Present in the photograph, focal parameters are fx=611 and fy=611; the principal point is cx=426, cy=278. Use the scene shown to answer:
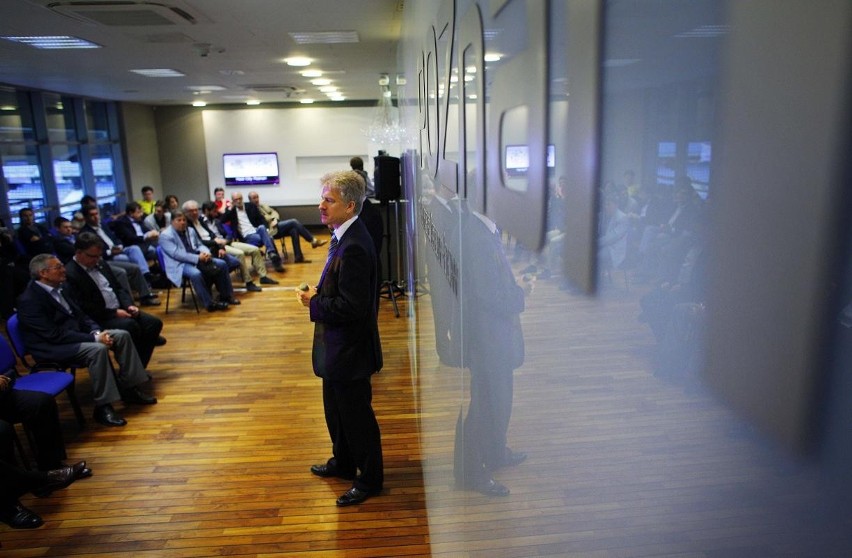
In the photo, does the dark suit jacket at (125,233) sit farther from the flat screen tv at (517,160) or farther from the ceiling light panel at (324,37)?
the flat screen tv at (517,160)

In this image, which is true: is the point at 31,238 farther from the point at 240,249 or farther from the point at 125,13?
the point at 125,13

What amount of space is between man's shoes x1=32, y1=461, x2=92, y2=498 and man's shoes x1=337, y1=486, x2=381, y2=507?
1.68 metres

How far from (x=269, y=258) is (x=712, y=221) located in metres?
11.0

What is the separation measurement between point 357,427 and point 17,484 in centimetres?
187

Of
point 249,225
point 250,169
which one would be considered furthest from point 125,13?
point 250,169

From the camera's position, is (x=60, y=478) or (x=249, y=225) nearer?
(x=60, y=478)

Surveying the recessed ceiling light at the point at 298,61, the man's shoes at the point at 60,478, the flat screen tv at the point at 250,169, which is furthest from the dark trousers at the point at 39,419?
the flat screen tv at the point at 250,169

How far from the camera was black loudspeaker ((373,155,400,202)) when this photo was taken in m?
6.47

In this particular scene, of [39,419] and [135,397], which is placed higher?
[39,419]

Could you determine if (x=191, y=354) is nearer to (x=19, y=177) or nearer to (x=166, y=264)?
(x=166, y=264)

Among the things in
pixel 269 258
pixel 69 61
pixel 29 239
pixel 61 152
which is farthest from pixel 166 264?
pixel 61 152

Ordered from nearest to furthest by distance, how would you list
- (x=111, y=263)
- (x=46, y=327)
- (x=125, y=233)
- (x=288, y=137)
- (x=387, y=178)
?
(x=46, y=327), (x=387, y=178), (x=111, y=263), (x=125, y=233), (x=288, y=137)

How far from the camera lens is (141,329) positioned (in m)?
5.38

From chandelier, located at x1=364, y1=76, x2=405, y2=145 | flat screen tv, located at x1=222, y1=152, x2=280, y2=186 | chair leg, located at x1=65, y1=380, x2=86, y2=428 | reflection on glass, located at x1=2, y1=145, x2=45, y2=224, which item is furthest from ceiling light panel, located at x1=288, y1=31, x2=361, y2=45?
flat screen tv, located at x1=222, y1=152, x2=280, y2=186
